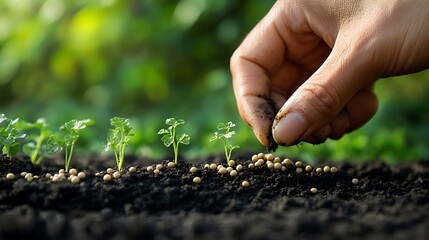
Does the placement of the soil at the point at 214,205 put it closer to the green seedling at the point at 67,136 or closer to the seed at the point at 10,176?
the seed at the point at 10,176

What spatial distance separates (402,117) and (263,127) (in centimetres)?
356

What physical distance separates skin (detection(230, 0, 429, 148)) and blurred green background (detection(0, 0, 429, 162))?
228 cm

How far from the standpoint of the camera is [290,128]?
2.49 meters

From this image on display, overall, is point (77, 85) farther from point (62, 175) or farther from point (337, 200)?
point (337, 200)

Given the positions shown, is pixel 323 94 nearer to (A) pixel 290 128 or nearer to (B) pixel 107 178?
(A) pixel 290 128

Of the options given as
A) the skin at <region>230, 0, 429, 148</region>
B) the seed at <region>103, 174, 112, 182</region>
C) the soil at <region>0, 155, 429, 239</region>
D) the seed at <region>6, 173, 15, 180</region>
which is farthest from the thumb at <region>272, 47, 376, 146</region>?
the seed at <region>6, 173, 15, 180</region>

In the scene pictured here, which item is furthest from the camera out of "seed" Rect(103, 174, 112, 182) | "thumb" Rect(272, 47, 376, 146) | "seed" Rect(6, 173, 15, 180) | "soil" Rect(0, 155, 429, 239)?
"thumb" Rect(272, 47, 376, 146)

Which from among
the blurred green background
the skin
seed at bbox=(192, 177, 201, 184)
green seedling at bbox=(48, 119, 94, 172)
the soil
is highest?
the blurred green background

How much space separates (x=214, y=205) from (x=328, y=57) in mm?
925

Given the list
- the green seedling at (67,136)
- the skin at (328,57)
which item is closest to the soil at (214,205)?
the green seedling at (67,136)

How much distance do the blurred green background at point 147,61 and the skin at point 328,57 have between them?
7.48 feet

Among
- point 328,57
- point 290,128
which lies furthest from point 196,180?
point 328,57

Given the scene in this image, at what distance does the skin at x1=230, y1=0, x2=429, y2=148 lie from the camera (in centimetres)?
247

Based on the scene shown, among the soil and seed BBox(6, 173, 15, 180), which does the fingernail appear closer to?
the soil
